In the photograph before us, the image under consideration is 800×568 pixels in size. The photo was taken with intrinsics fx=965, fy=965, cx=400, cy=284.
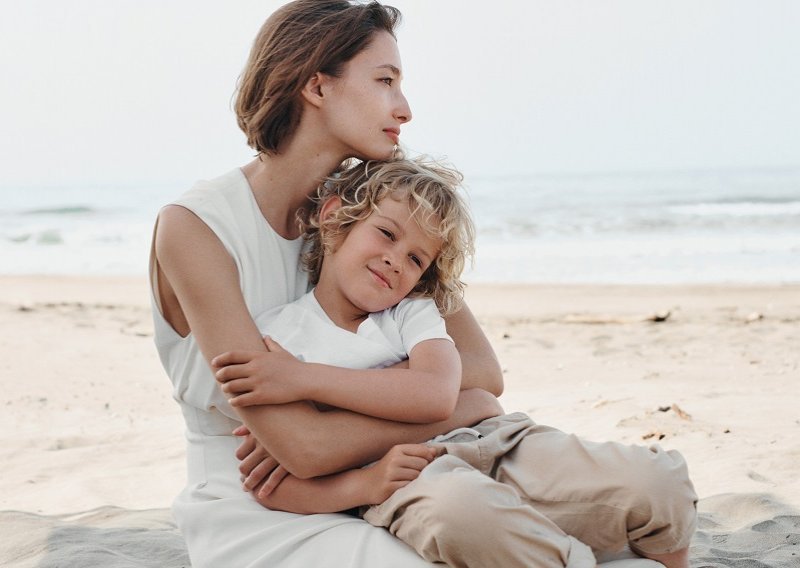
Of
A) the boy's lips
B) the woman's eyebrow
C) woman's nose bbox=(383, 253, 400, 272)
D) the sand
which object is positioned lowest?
the sand

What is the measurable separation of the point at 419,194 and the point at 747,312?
768cm

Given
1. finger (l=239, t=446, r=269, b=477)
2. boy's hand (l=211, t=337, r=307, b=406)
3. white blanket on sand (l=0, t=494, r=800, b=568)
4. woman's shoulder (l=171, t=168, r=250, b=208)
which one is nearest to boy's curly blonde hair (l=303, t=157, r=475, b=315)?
woman's shoulder (l=171, t=168, r=250, b=208)

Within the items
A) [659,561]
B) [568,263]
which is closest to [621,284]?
[568,263]

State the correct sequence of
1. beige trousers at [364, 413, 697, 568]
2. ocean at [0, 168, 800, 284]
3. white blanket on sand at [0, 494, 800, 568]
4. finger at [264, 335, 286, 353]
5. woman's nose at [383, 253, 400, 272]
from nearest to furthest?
beige trousers at [364, 413, 697, 568] < finger at [264, 335, 286, 353] < woman's nose at [383, 253, 400, 272] < white blanket on sand at [0, 494, 800, 568] < ocean at [0, 168, 800, 284]

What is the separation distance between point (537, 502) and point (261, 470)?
74 centimetres

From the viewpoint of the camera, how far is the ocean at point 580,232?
14.5 meters

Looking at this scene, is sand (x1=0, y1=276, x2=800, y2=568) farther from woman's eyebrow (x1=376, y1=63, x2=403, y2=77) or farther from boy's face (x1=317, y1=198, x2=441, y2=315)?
woman's eyebrow (x1=376, y1=63, x2=403, y2=77)

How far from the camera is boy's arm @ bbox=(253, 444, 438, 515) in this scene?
243cm

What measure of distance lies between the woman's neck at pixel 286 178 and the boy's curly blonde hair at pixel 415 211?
5 centimetres

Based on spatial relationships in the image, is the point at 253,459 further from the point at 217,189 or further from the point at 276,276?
the point at 217,189

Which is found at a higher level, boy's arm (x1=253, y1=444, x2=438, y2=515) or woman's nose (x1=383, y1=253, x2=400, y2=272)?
woman's nose (x1=383, y1=253, x2=400, y2=272)

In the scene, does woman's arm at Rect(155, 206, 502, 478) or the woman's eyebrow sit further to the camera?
the woman's eyebrow

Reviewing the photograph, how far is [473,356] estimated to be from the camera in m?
3.01

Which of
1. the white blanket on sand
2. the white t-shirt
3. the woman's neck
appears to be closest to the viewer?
the white t-shirt
